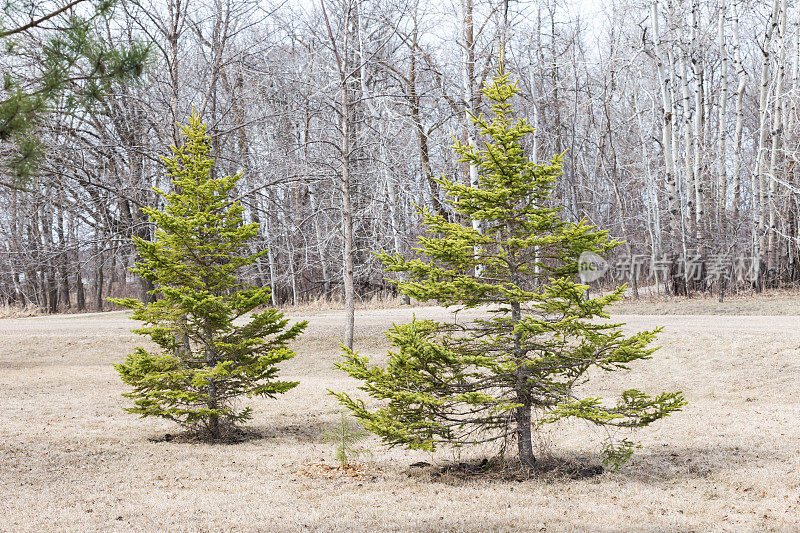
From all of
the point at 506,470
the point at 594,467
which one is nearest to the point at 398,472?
the point at 506,470

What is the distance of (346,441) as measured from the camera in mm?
8578

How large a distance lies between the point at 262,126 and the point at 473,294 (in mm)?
19564

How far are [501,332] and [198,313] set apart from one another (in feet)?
14.1

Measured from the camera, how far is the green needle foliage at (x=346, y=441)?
25.3 ft

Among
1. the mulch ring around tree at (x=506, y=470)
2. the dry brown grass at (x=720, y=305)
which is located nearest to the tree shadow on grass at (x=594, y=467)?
the mulch ring around tree at (x=506, y=470)

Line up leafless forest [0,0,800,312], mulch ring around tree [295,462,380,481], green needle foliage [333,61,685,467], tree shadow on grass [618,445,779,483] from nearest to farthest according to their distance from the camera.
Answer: green needle foliage [333,61,685,467], tree shadow on grass [618,445,779,483], mulch ring around tree [295,462,380,481], leafless forest [0,0,800,312]

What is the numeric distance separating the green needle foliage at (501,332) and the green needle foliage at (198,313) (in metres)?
2.67

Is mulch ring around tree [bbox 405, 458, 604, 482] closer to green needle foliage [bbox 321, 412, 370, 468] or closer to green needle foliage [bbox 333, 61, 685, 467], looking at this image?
green needle foliage [bbox 333, 61, 685, 467]

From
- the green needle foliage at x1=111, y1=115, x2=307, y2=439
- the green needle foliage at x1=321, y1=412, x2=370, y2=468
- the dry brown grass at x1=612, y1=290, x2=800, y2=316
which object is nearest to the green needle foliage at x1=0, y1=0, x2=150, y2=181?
the green needle foliage at x1=111, y1=115, x2=307, y2=439

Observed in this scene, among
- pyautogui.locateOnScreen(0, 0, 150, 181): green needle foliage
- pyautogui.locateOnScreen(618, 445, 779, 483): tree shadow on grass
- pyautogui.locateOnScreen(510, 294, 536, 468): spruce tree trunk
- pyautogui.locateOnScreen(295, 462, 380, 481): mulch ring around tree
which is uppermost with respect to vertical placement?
pyautogui.locateOnScreen(0, 0, 150, 181): green needle foliage

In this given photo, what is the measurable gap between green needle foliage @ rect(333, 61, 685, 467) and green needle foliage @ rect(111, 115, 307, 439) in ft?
8.77

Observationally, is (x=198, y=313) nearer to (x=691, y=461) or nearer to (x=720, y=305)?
(x=691, y=461)

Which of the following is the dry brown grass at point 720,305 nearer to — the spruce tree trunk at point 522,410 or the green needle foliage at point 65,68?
the spruce tree trunk at point 522,410

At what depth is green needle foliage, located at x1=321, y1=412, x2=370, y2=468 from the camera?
770 centimetres
